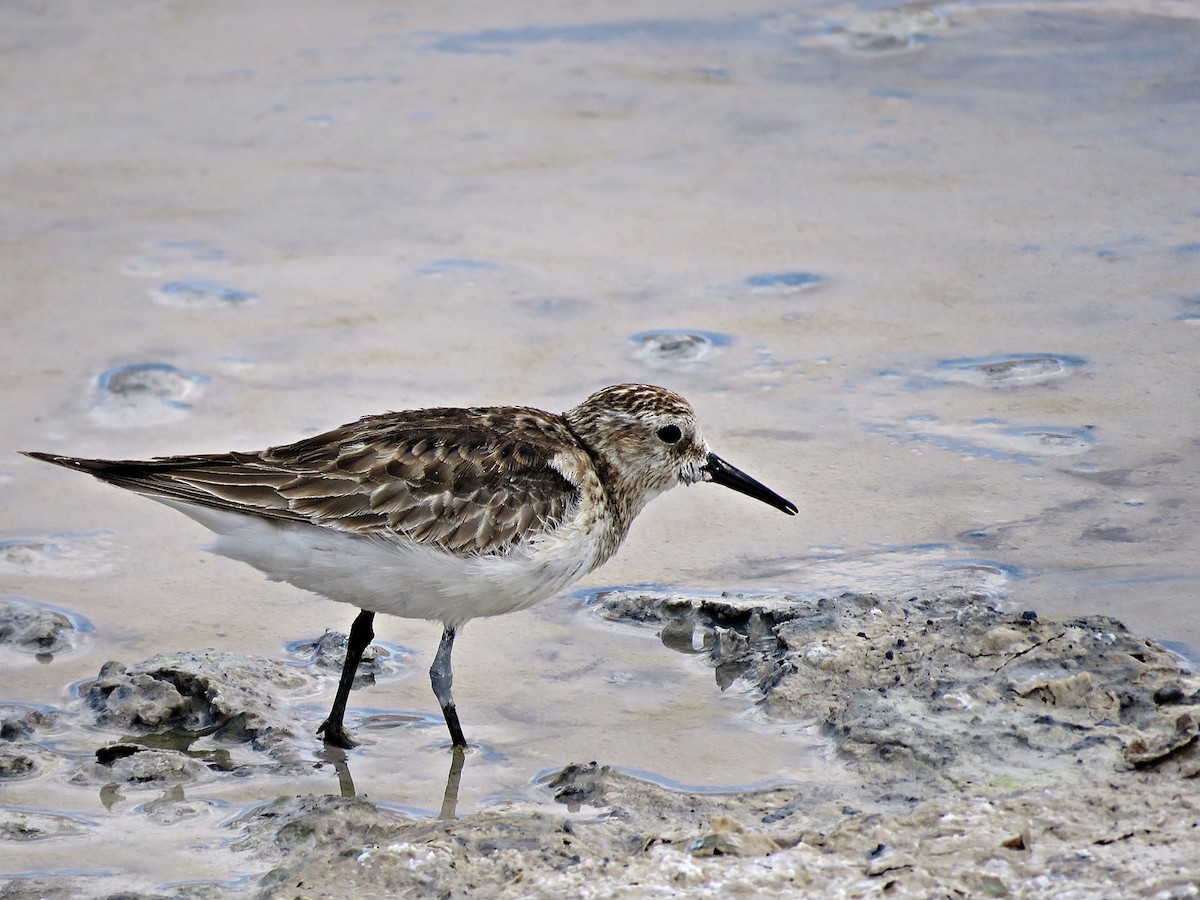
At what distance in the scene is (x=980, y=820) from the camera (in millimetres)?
5137

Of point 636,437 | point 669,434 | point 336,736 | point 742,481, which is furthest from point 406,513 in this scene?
point 742,481

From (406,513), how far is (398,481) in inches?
5.8

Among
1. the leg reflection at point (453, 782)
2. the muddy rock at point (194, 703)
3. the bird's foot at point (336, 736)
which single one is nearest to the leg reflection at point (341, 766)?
the bird's foot at point (336, 736)

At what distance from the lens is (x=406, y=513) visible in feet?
21.1

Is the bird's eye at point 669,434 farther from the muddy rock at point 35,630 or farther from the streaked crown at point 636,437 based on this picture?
the muddy rock at point 35,630

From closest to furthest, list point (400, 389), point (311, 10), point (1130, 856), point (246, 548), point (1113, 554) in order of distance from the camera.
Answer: point (1130, 856)
point (246, 548)
point (1113, 554)
point (400, 389)
point (311, 10)

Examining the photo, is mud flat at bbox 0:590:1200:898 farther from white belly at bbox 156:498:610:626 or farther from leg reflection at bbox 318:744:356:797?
white belly at bbox 156:498:610:626

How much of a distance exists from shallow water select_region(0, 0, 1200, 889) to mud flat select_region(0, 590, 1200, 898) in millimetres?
203

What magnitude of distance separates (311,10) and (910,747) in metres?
11.1

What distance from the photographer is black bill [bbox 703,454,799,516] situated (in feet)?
24.2

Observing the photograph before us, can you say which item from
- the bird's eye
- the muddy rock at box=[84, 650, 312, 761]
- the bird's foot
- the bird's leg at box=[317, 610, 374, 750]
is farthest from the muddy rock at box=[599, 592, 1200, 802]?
the muddy rock at box=[84, 650, 312, 761]

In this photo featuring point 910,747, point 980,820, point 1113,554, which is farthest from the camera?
point 1113,554

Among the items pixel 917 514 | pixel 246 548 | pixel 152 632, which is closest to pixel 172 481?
pixel 246 548

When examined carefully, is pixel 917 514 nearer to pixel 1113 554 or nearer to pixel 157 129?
pixel 1113 554
